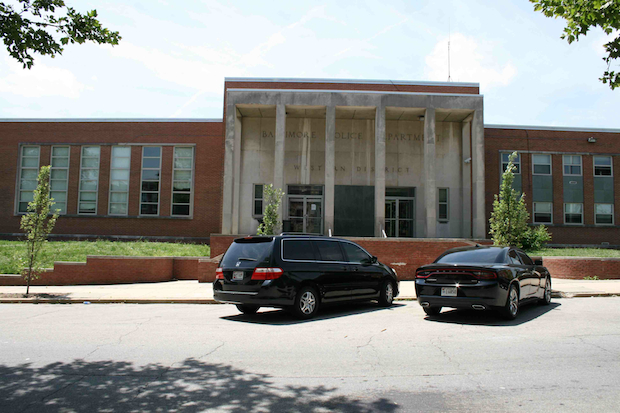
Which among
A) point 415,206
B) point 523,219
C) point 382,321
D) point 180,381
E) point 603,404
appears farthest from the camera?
point 415,206

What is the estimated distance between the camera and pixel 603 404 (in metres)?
4.66

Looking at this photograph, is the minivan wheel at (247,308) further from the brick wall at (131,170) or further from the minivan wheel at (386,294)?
the brick wall at (131,170)

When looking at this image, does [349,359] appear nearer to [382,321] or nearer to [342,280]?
[382,321]

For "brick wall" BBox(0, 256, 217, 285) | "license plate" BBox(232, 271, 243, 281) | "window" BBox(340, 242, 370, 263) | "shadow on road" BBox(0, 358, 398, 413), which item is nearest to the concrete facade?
"brick wall" BBox(0, 256, 217, 285)

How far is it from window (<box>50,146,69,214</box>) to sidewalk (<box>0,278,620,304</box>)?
1315cm

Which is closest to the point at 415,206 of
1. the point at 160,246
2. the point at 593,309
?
the point at 160,246

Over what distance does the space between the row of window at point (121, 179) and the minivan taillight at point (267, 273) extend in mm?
19318

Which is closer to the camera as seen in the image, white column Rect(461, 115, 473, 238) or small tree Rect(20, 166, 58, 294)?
small tree Rect(20, 166, 58, 294)

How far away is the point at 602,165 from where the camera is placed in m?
29.5

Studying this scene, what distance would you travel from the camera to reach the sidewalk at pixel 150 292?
13445mm

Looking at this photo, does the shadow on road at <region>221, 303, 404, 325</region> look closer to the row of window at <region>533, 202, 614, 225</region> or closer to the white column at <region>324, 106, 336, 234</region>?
the white column at <region>324, 106, 336, 234</region>

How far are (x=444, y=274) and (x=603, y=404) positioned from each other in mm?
5138

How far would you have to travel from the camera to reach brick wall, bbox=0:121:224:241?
2808 centimetres

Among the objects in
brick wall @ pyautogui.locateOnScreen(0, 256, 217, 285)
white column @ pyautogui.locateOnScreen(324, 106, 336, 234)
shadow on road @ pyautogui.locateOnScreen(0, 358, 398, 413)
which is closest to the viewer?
shadow on road @ pyautogui.locateOnScreen(0, 358, 398, 413)
